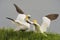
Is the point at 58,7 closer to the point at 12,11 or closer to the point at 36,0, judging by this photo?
the point at 36,0

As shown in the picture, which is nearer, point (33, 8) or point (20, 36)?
point (20, 36)

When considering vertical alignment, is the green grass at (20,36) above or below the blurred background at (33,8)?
below

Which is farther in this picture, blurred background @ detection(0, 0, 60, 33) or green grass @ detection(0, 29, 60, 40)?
blurred background @ detection(0, 0, 60, 33)

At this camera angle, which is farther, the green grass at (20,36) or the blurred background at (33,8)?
the blurred background at (33,8)

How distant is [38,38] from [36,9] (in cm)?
50

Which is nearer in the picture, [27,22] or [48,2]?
[27,22]

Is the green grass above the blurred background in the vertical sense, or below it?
below

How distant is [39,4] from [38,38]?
0.52m

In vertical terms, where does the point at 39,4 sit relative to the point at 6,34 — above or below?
above

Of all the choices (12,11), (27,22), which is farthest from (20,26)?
(12,11)

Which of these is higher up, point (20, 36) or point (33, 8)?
point (33, 8)

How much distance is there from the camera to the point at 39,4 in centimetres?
124

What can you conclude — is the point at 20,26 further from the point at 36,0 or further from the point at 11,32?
the point at 36,0

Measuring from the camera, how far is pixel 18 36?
0.76m
